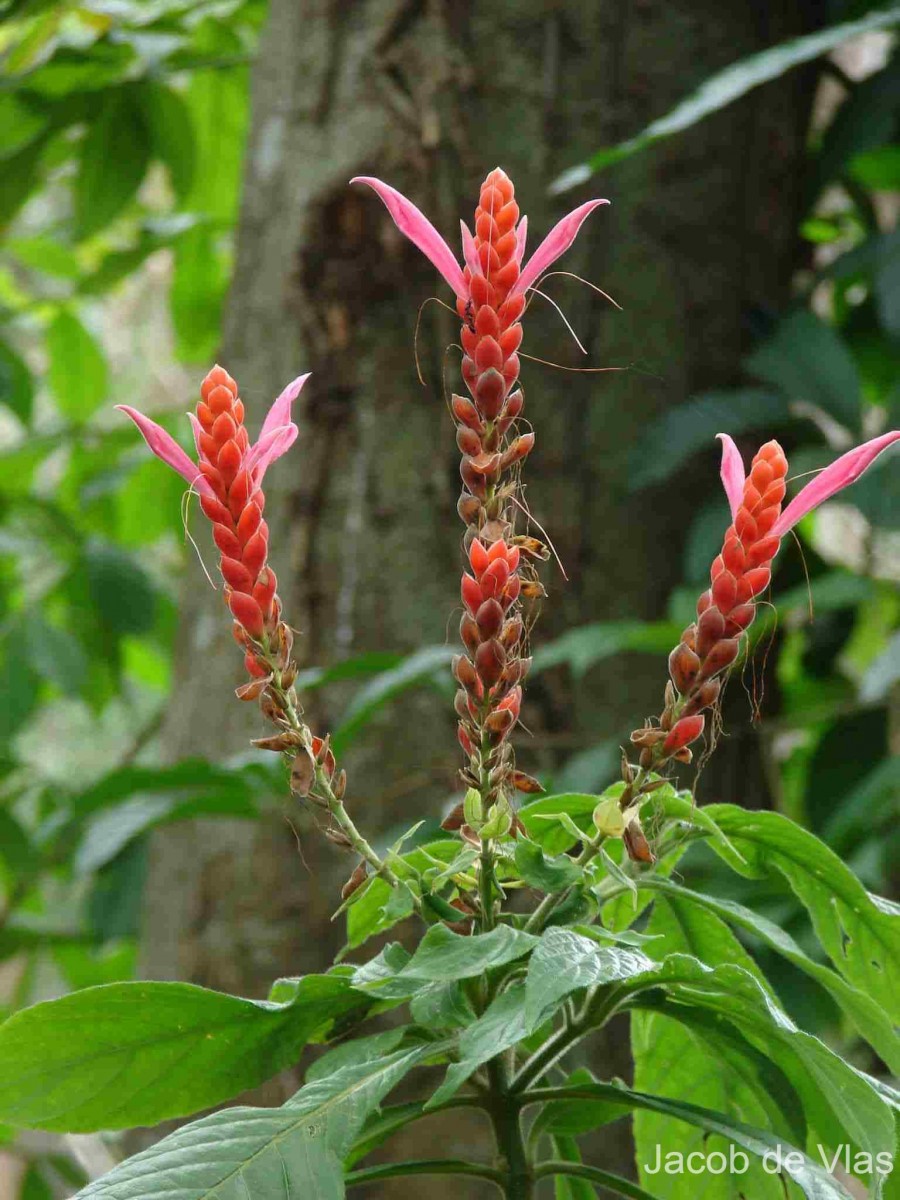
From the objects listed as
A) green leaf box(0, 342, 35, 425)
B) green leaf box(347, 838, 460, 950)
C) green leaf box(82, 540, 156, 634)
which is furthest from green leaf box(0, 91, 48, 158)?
green leaf box(347, 838, 460, 950)

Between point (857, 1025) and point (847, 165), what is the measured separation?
1131 mm

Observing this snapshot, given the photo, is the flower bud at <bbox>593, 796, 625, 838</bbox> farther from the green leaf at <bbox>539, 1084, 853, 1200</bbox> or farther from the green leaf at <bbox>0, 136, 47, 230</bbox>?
the green leaf at <bbox>0, 136, 47, 230</bbox>

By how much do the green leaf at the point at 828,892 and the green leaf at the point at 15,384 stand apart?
55.4 inches

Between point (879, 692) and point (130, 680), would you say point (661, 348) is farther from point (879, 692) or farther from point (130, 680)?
point (130, 680)

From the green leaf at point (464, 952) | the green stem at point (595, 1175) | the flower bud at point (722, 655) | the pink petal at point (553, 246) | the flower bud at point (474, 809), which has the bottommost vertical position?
the green stem at point (595, 1175)

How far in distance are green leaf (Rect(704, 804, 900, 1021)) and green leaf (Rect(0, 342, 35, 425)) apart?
4.62 feet

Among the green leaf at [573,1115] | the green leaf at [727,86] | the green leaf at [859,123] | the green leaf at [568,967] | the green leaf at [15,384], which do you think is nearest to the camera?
the green leaf at [568,967]

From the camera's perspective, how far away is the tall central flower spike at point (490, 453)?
34 centimetres

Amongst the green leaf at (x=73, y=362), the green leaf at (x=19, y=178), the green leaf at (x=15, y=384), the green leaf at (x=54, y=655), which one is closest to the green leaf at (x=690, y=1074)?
the green leaf at (x=54, y=655)

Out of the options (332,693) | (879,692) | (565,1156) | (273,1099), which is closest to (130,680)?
(332,693)

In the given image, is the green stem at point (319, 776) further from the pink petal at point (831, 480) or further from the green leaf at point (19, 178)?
the green leaf at point (19, 178)

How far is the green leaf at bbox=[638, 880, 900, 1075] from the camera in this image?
377 mm

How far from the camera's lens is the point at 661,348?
1.26 meters

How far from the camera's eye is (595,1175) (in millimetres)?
399
